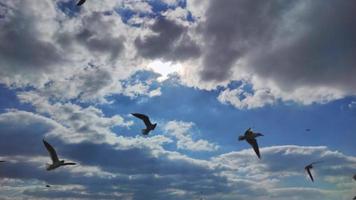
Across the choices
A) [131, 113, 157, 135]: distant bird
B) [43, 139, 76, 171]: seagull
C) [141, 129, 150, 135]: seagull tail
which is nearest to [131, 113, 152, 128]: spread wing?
[131, 113, 157, 135]: distant bird

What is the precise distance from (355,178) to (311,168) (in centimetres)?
1690

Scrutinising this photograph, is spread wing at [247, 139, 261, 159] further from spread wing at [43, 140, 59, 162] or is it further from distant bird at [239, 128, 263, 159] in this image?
spread wing at [43, 140, 59, 162]

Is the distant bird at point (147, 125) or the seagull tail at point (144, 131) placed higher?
the distant bird at point (147, 125)

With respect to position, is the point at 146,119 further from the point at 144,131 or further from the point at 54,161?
the point at 54,161

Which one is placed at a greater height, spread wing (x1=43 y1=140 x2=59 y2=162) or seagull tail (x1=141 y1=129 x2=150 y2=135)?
seagull tail (x1=141 y1=129 x2=150 y2=135)

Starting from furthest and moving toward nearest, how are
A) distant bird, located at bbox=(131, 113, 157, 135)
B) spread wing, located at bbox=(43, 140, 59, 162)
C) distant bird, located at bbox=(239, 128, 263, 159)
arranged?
spread wing, located at bbox=(43, 140, 59, 162), distant bird, located at bbox=(131, 113, 157, 135), distant bird, located at bbox=(239, 128, 263, 159)

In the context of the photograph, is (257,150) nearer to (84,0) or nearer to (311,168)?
(311,168)

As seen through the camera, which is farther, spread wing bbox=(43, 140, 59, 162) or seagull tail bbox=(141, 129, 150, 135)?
spread wing bbox=(43, 140, 59, 162)

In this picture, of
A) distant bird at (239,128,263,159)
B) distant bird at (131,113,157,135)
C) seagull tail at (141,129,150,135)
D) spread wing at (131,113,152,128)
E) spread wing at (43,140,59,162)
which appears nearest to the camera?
distant bird at (239,128,263,159)

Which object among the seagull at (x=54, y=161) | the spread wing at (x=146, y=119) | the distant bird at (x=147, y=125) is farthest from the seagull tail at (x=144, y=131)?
the seagull at (x=54, y=161)

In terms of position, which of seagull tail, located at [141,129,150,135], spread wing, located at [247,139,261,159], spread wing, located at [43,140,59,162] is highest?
seagull tail, located at [141,129,150,135]

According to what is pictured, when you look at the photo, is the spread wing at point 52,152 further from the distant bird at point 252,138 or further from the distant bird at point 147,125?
the distant bird at point 252,138

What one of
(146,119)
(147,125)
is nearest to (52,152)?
(147,125)

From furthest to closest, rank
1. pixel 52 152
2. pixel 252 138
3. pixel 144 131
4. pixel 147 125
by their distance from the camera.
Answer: pixel 52 152 < pixel 147 125 < pixel 144 131 < pixel 252 138
